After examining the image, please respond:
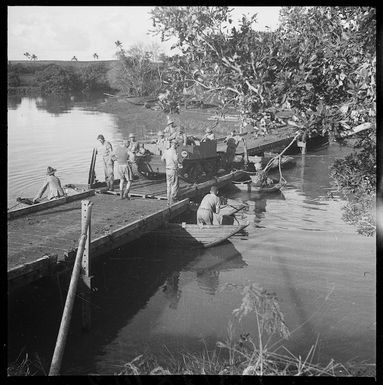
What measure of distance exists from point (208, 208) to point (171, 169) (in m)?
1.57

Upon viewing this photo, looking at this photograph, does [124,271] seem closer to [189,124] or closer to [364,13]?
[364,13]

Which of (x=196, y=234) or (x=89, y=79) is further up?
(x=89, y=79)

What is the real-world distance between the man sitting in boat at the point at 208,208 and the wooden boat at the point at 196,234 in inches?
14.1

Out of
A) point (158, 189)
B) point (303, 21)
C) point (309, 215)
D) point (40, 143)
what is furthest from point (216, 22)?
point (40, 143)

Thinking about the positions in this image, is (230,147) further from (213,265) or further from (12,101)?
(12,101)

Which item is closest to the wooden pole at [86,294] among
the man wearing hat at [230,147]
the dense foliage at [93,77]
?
the man wearing hat at [230,147]

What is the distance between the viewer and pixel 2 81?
5.35m

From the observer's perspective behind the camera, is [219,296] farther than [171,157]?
No

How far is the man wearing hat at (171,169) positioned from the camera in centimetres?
1245

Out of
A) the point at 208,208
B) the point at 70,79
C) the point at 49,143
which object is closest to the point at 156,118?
the point at 49,143

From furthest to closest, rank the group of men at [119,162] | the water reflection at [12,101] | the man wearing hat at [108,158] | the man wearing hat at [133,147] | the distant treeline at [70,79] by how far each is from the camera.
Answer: the distant treeline at [70,79] → the man wearing hat at [133,147] → the man wearing hat at [108,158] → the group of men at [119,162] → the water reflection at [12,101]

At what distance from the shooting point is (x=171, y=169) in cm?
1264

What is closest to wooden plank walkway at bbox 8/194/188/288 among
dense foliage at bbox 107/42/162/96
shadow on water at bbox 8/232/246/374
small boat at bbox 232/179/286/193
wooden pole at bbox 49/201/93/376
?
shadow on water at bbox 8/232/246/374

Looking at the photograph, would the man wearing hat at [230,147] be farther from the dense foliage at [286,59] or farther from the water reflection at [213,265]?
the dense foliage at [286,59]
